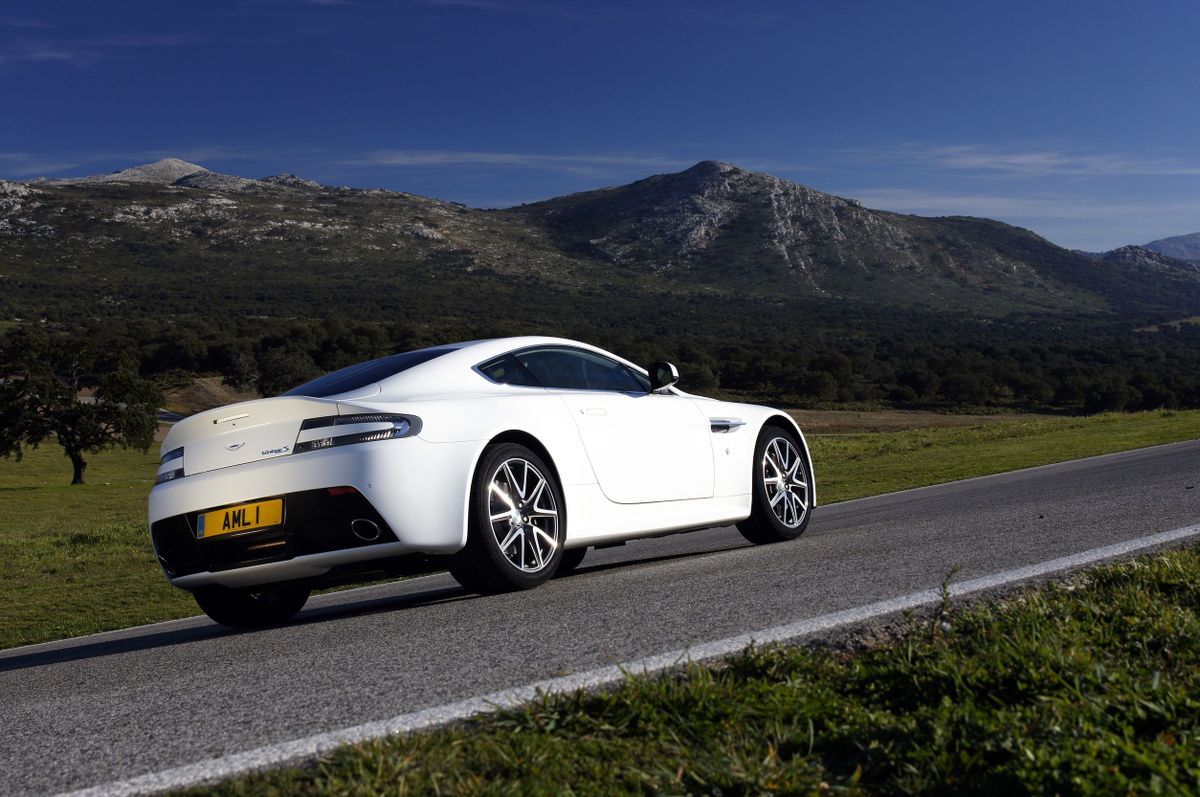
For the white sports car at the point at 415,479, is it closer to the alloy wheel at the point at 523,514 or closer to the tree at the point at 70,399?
the alloy wheel at the point at 523,514

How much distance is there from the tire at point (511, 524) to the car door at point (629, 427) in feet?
1.56

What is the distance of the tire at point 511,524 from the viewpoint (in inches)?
226

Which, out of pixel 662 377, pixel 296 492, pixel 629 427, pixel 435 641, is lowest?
pixel 435 641

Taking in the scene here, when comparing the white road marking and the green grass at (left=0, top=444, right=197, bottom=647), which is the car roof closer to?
the white road marking

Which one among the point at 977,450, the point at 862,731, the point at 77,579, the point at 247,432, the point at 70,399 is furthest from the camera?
the point at 70,399

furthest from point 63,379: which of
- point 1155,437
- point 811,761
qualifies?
point 811,761

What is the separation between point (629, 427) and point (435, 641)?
2483mm

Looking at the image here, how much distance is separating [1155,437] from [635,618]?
20.9m

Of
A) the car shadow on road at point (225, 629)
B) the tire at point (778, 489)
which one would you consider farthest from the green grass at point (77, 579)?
the tire at point (778, 489)

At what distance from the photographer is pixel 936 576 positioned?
5.26 metres

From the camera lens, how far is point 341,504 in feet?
18.1

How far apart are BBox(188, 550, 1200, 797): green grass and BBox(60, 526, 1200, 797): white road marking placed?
19 centimetres

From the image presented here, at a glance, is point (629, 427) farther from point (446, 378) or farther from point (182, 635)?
point (182, 635)

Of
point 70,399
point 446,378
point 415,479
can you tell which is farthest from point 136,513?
point 415,479
